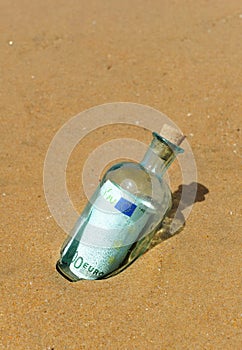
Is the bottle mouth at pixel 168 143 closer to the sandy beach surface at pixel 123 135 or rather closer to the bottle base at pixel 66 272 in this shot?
the sandy beach surface at pixel 123 135

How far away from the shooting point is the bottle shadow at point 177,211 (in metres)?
1.79

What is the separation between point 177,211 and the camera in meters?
1.86

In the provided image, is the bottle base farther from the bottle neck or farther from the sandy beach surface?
the bottle neck

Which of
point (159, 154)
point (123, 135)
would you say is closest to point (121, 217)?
point (159, 154)

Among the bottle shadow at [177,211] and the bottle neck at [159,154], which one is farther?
the bottle shadow at [177,211]

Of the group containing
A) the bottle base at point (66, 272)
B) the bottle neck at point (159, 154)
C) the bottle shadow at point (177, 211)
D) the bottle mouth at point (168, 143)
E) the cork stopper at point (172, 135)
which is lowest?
the bottle base at point (66, 272)

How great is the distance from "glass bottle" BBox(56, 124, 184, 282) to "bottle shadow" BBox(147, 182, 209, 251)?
77mm

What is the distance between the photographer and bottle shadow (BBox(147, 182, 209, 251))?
179 cm

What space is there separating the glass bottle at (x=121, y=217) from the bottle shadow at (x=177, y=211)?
77mm

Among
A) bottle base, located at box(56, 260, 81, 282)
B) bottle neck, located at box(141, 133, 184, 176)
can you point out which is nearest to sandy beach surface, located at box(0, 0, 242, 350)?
bottle base, located at box(56, 260, 81, 282)

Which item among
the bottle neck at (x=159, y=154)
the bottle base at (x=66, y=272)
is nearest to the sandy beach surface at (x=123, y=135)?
the bottle base at (x=66, y=272)

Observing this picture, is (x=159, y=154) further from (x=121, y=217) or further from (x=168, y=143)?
(x=121, y=217)

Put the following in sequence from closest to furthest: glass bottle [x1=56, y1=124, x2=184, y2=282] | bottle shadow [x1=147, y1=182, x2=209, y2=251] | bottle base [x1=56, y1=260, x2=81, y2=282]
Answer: glass bottle [x1=56, y1=124, x2=184, y2=282] < bottle base [x1=56, y1=260, x2=81, y2=282] < bottle shadow [x1=147, y1=182, x2=209, y2=251]

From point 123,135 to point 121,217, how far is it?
2.20 feet
